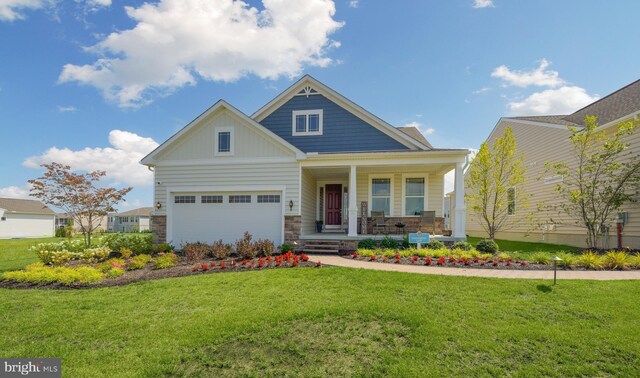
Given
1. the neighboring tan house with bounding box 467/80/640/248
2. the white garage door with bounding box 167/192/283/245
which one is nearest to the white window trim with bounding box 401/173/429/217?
the neighboring tan house with bounding box 467/80/640/248

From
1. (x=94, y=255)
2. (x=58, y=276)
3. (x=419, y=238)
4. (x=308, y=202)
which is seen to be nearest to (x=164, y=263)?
(x=58, y=276)

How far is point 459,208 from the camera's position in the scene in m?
11.9

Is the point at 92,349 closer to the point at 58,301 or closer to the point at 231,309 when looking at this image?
the point at 231,309

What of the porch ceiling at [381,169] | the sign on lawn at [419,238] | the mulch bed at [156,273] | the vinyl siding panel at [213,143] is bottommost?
the mulch bed at [156,273]

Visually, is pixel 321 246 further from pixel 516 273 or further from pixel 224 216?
pixel 516 273

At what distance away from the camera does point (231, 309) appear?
5566 millimetres

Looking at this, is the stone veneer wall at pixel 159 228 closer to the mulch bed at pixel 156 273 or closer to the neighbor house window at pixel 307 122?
the mulch bed at pixel 156 273

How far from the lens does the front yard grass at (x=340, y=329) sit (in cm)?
389

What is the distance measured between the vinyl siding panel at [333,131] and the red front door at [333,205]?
2186 millimetres

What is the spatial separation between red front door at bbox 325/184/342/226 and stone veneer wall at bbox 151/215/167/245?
695 cm

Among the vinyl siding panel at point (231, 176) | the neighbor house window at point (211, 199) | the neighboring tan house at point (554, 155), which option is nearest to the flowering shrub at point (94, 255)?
the vinyl siding panel at point (231, 176)

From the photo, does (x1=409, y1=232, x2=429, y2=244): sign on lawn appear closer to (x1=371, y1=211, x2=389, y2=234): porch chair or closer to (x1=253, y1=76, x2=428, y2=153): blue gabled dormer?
(x1=371, y1=211, x2=389, y2=234): porch chair

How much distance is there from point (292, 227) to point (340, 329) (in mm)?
7817

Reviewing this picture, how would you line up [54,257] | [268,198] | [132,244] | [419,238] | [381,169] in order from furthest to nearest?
[381,169] → [268,198] → [132,244] → [419,238] → [54,257]
